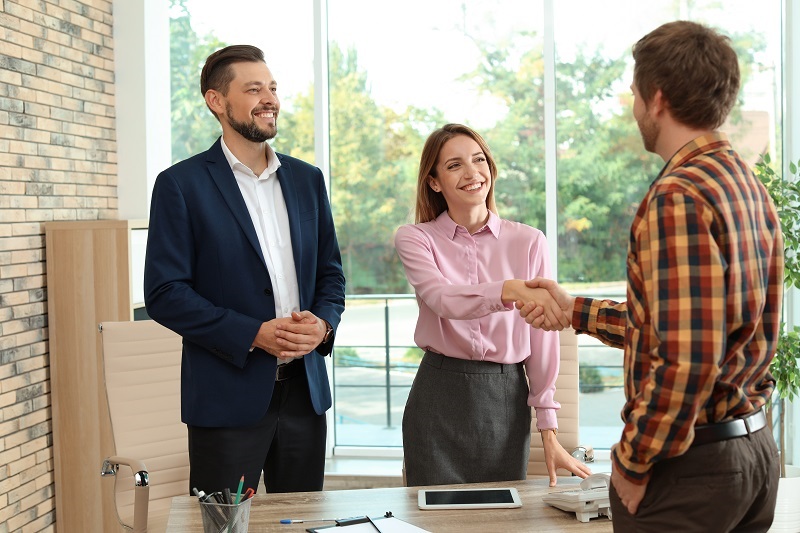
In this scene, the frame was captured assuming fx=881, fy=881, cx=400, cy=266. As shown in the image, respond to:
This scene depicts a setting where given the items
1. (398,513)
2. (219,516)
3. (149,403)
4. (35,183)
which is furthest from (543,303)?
(35,183)

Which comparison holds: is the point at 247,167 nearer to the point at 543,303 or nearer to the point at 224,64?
the point at 224,64

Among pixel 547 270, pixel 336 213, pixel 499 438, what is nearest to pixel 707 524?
pixel 499 438

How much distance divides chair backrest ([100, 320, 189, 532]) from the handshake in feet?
5.02

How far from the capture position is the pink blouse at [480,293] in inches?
104

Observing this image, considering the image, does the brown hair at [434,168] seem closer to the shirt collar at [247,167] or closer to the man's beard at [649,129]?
the shirt collar at [247,167]

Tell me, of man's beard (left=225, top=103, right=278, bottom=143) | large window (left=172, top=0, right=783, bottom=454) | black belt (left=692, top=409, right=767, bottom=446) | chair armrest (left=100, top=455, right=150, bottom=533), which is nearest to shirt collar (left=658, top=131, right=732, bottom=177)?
black belt (left=692, top=409, right=767, bottom=446)

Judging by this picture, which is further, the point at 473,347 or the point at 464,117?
the point at 464,117

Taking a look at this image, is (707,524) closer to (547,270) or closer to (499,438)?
(499,438)

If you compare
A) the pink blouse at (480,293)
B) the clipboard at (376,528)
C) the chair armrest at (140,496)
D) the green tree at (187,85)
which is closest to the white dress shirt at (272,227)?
the pink blouse at (480,293)

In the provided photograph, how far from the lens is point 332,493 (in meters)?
2.32

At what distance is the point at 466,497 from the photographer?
2209 mm

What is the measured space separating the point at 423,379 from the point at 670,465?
127 cm

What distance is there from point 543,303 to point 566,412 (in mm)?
917

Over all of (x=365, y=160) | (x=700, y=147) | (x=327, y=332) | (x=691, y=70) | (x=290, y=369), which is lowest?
(x=290, y=369)
